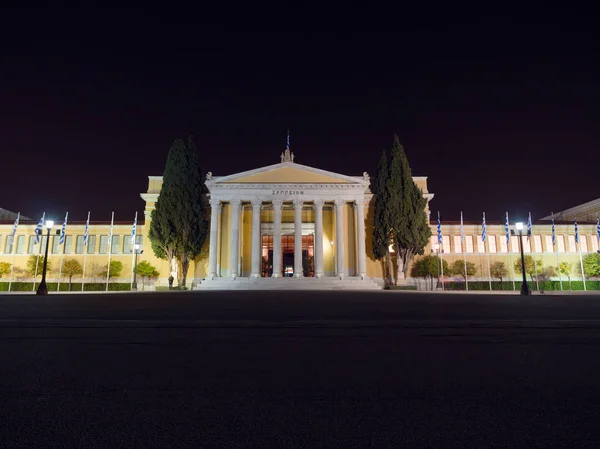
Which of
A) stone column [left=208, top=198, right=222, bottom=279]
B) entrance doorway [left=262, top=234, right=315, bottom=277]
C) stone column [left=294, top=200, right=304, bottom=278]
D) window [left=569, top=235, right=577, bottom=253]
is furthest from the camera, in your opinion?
window [left=569, top=235, right=577, bottom=253]

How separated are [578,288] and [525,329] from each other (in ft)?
142

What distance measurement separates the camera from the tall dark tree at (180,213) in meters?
39.2

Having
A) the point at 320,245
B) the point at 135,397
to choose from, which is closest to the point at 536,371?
the point at 135,397

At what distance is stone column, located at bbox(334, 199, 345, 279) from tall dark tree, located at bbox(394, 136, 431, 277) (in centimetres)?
534

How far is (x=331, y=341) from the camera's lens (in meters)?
6.41

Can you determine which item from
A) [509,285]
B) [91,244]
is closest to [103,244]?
[91,244]

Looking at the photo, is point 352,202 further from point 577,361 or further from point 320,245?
point 577,361

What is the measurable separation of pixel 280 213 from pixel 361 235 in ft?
27.9

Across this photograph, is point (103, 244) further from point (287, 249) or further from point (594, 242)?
point (594, 242)

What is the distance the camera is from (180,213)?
1545 inches

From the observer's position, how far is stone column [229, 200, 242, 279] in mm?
38713

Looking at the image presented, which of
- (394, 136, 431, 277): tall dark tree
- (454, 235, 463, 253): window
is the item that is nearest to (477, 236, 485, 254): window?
(454, 235, 463, 253): window

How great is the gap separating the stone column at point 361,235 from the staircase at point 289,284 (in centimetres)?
282

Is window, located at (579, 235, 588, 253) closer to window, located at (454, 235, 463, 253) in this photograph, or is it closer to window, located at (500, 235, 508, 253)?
window, located at (500, 235, 508, 253)
